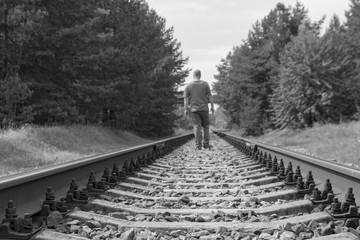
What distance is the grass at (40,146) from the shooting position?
8.41 meters

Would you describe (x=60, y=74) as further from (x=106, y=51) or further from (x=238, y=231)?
(x=238, y=231)

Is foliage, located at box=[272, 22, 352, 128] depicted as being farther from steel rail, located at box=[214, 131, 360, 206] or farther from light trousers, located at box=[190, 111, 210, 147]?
steel rail, located at box=[214, 131, 360, 206]

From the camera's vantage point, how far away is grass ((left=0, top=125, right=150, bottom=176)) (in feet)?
27.6

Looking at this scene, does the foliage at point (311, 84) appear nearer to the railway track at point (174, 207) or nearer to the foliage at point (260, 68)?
the foliage at point (260, 68)

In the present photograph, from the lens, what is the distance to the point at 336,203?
3.10 m

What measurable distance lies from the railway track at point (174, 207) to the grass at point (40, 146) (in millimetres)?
3146

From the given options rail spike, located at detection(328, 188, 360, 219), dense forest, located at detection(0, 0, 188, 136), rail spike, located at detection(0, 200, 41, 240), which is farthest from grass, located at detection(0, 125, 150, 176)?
rail spike, located at detection(328, 188, 360, 219)

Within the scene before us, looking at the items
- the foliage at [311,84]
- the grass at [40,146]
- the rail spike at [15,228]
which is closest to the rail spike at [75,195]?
the rail spike at [15,228]

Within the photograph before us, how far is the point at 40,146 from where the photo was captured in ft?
36.1

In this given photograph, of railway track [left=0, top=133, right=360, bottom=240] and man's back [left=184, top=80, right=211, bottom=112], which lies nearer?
railway track [left=0, top=133, right=360, bottom=240]

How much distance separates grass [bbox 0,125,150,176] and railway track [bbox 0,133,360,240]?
315 cm

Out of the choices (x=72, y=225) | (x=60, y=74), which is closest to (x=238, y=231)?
(x=72, y=225)

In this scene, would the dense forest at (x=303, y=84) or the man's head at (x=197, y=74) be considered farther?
the dense forest at (x=303, y=84)

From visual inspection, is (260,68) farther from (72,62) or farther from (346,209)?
(346,209)
